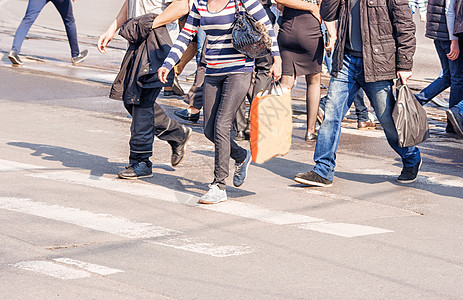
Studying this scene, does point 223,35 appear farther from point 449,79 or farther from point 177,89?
point 177,89

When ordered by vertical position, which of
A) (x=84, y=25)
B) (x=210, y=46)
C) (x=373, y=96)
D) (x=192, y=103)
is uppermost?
(x=210, y=46)

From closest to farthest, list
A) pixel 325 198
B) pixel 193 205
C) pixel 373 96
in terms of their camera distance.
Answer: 1. pixel 193 205
2. pixel 325 198
3. pixel 373 96

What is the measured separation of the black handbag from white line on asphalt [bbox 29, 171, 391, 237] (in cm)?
114

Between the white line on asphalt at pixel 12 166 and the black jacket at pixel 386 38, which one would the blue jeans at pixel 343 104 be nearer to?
the black jacket at pixel 386 38

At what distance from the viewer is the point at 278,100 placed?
672 cm

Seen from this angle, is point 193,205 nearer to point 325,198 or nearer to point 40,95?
point 325,198

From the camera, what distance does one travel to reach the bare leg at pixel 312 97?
368 inches

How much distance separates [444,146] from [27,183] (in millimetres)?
4723

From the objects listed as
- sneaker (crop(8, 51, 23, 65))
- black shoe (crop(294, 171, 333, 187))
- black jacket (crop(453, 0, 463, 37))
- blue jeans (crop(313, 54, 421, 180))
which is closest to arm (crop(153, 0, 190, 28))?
blue jeans (crop(313, 54, 421, 180))

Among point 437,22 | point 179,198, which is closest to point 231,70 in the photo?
point 179,198

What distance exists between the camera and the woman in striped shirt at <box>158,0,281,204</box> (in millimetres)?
6418

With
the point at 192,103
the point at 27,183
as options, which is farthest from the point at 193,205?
the point at 192,103

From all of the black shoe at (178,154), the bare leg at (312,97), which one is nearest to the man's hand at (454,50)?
the bare leg at (312,97)

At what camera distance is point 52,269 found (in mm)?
4676
